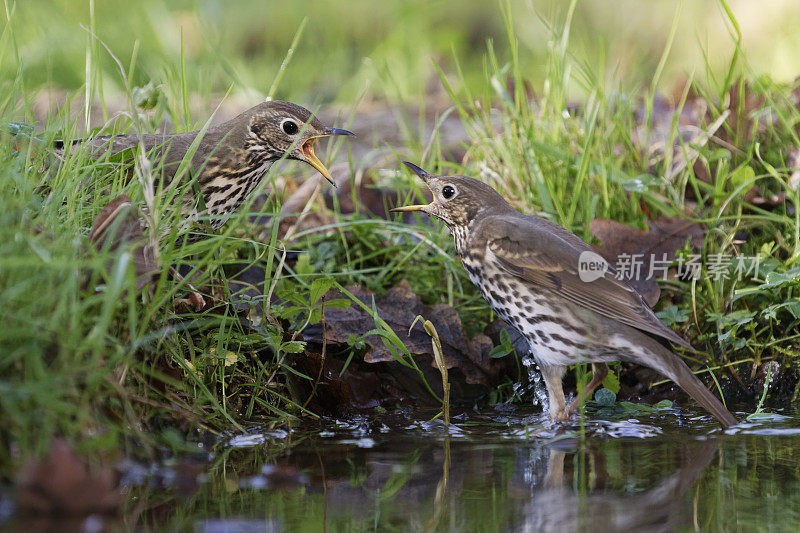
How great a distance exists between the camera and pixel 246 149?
498 cm

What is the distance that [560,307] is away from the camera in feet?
14.5

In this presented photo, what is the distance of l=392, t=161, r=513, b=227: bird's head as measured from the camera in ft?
16.0

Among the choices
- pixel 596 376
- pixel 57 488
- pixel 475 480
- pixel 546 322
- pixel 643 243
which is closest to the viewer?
pixel 57 488

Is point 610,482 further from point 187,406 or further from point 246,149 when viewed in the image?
point 246,149

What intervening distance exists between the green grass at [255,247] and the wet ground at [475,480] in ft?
0.83

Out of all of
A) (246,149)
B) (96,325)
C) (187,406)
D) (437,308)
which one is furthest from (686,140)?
(96,325)

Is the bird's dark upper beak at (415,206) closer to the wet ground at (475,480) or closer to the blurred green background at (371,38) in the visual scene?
the wet ground at (475,480)

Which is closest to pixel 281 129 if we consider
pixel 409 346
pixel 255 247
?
pixel 255 247

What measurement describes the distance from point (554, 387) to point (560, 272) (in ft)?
1.77

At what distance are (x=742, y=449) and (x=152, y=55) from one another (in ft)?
21.6

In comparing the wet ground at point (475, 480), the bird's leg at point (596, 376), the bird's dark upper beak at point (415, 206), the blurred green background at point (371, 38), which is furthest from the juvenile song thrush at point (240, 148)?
the blurred green background at point (371, 38)

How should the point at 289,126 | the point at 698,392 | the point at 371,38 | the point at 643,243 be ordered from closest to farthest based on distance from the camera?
the point at 698,392 → the point at 289,126 → the point at 643,243 → the point at 371,38

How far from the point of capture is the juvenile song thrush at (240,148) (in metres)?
4.71

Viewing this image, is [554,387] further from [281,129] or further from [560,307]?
[281,129]
